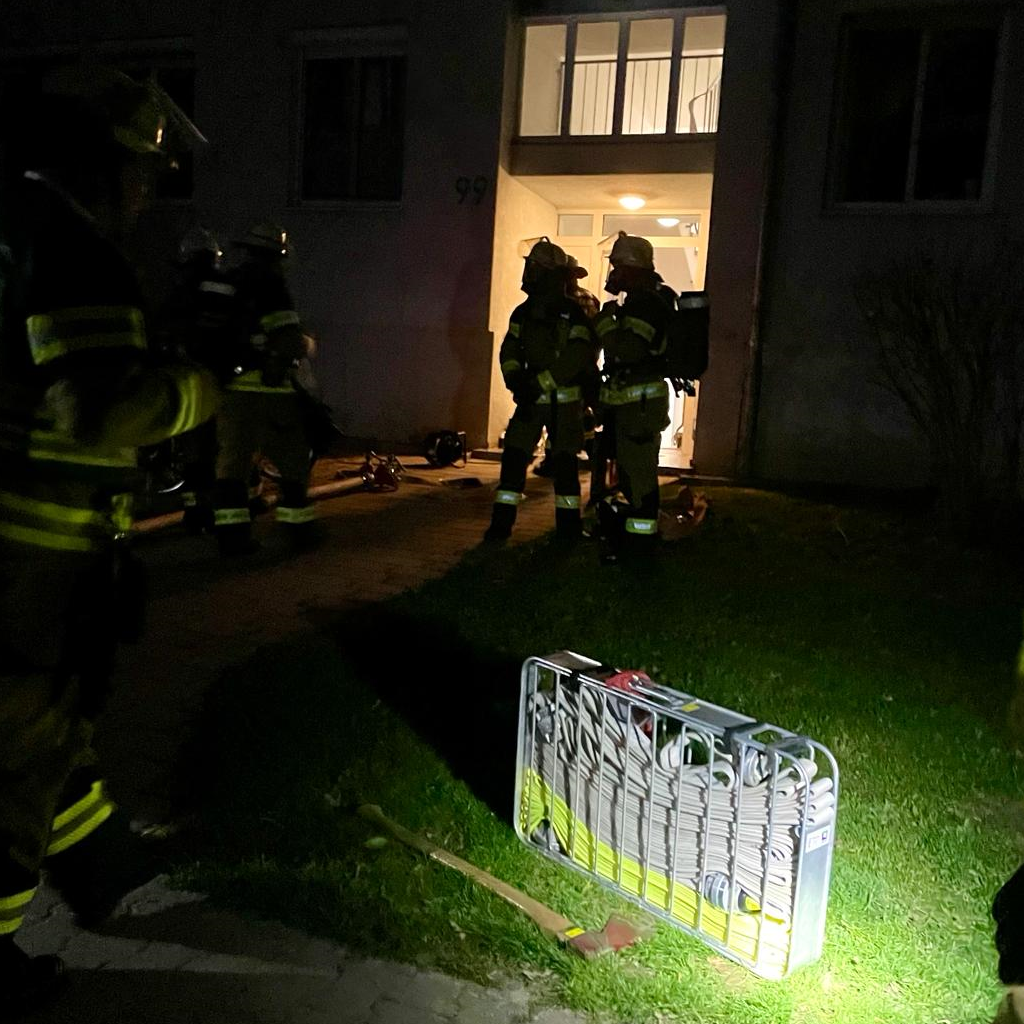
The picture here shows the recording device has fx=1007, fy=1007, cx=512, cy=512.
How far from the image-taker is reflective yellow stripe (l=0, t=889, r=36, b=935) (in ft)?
7.64

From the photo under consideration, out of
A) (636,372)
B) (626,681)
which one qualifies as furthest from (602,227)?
(626,681)

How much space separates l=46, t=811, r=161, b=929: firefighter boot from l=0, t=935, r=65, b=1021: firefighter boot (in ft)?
0.75

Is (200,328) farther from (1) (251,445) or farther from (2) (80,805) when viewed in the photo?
(2) (80,805)

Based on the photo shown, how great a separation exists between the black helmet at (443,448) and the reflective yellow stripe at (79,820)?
8.46 metres

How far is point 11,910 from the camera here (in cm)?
234

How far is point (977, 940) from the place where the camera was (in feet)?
9.10

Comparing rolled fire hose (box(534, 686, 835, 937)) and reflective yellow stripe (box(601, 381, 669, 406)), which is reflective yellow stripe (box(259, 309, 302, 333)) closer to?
reflective yellow stripe (box(601, 381, 669, 406))

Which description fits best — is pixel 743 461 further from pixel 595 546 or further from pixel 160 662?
pixel 160 662

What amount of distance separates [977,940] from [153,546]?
568 cm

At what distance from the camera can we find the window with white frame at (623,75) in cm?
1149

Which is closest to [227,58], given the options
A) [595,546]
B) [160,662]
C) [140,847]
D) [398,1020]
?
[595,546]

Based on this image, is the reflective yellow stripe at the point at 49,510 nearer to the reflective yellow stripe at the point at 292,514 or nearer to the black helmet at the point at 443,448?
the reflective yellow stripe at the point at 292,514

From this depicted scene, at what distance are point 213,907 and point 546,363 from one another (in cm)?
450

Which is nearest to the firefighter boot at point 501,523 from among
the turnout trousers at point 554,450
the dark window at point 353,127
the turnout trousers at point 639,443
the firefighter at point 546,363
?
the turnout trousers at point 554,450
